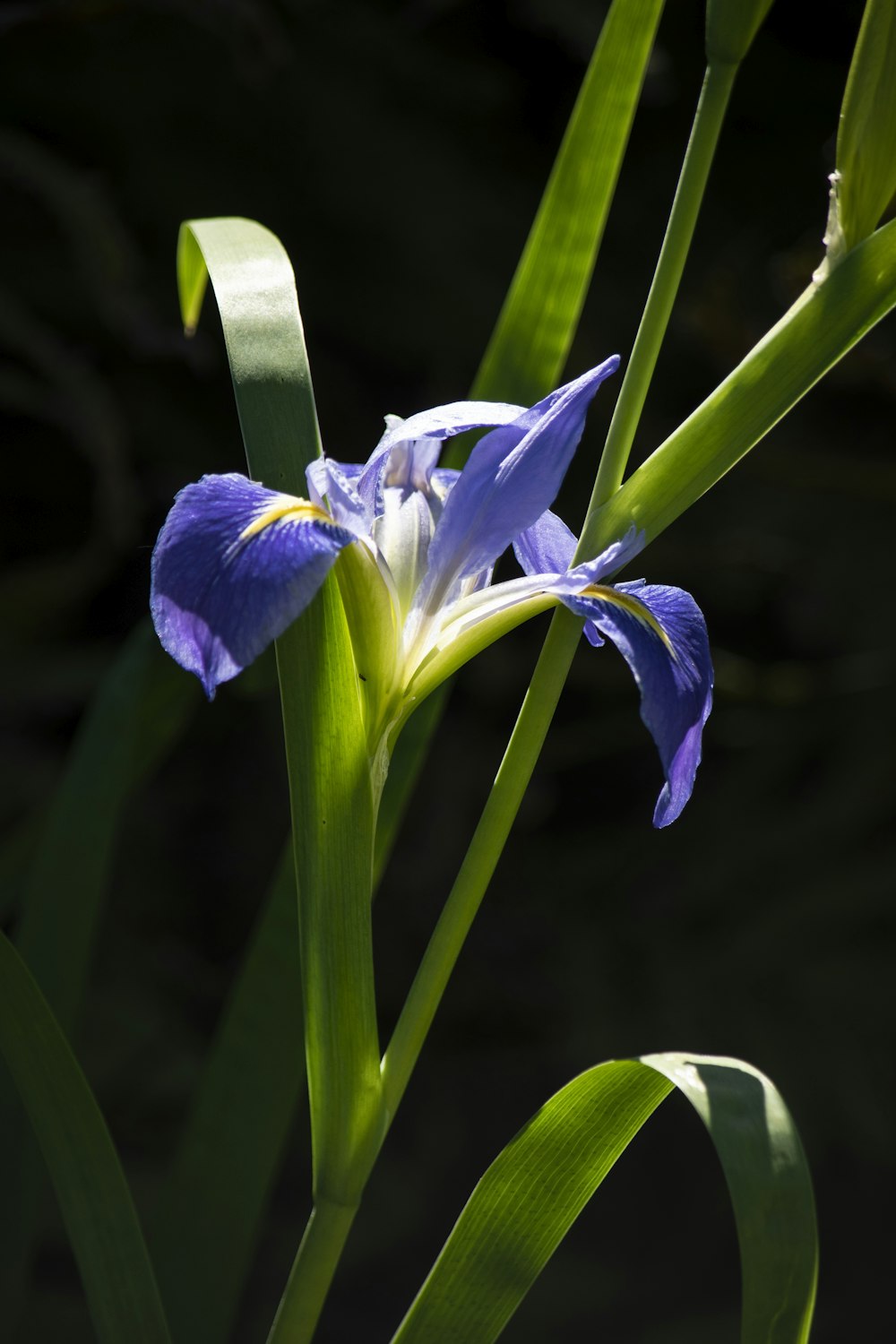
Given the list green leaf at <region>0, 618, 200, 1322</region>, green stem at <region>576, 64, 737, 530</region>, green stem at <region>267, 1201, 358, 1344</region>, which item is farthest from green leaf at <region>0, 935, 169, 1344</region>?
green stem at <region>576, 64, 737, 530</region>

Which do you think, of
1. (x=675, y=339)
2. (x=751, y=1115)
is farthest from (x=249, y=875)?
(x=751, y=1115)

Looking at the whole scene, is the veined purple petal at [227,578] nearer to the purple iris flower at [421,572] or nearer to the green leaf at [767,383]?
the purple iris flower at [421,572]

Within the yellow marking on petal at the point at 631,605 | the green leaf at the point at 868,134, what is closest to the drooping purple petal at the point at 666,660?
the yellow marking on petal at the point at 631,605

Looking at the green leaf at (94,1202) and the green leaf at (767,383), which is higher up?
the green leaf at (767,383)

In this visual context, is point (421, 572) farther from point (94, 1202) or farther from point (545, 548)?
point (94, 1202)

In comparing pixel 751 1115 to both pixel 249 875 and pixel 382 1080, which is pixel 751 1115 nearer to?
pixel 382 1080

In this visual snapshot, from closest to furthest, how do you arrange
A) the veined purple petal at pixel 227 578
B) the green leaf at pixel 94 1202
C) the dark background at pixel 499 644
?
the veined purple petal at pixel 227 578
the green leaf at pixel 94 1202
the dark background at pixel 499 644

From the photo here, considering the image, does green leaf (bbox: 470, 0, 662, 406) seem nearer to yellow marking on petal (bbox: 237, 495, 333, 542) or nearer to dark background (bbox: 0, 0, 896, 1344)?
yellow marking on petal (bbox: 237, 495, 333, 542)
